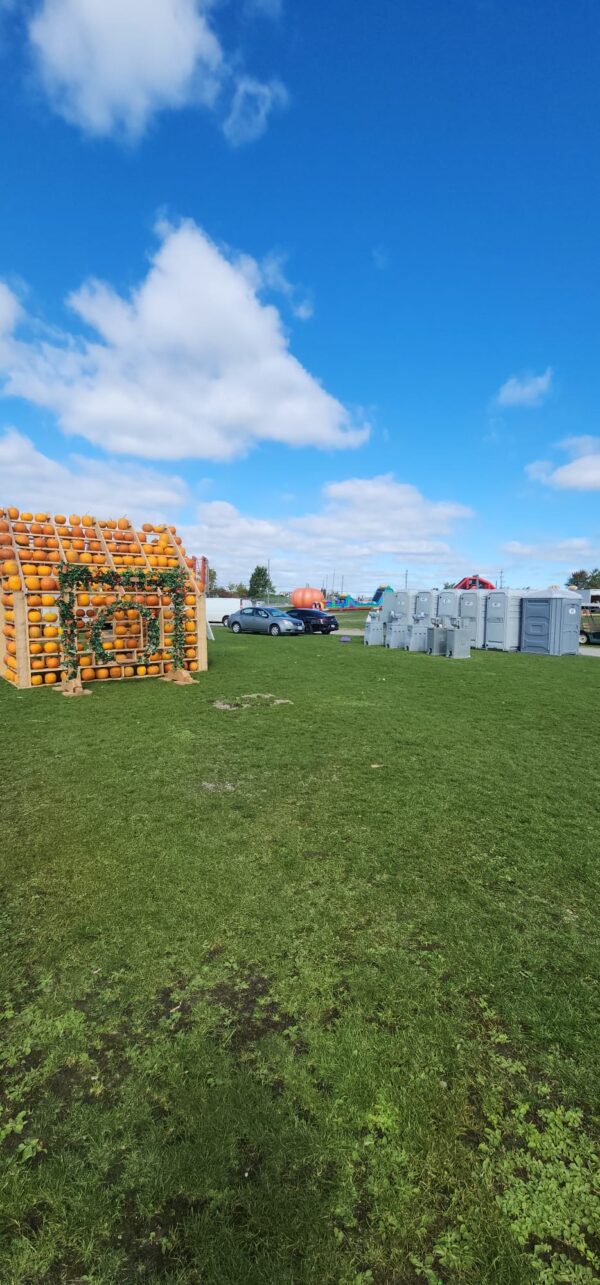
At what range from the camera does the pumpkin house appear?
10.4 m

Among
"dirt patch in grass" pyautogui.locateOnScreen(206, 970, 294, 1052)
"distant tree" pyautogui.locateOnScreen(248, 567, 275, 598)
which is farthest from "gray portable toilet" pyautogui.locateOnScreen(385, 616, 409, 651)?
"distant tree" pyautogui.locateOnScreen(248, 567, 275, 598)

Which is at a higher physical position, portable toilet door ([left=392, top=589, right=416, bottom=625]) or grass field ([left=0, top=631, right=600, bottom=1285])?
portable toilet door ([left=392, top=589, right=416, bottom=625])

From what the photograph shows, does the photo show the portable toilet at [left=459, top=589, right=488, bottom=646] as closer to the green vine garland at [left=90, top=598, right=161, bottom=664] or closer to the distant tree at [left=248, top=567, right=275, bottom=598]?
the green vine garland at [left=90, top=598, right=161, bottom=664]

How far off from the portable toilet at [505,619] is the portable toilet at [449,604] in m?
1.60

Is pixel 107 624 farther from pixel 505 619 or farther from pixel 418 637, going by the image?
pixel 505 619

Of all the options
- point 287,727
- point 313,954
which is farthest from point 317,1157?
point 287,727

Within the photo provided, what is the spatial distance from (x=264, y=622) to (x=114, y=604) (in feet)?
51.3

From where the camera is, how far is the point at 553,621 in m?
19.5

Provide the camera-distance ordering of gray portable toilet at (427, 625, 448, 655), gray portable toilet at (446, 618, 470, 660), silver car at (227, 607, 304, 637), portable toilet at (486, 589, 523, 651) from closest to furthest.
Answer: gray portable toilet at (446, 618, 470, 660), gray portable toilet at (427, 625, 448, 655), portable toilet at (486, 589, 523, 651), silver car at (227, 607, 304, 637)

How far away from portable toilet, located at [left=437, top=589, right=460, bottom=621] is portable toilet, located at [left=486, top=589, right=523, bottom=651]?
1.60 metres

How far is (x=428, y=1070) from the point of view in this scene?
7.13ft

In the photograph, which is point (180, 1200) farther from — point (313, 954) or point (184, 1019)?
point (313, 954)

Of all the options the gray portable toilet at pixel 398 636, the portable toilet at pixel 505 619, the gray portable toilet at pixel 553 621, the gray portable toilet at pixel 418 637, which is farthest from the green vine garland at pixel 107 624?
the gray portable toilet at pixel 553 621

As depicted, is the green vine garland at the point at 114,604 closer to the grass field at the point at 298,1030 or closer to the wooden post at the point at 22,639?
the wooden post at the point at 22,639
